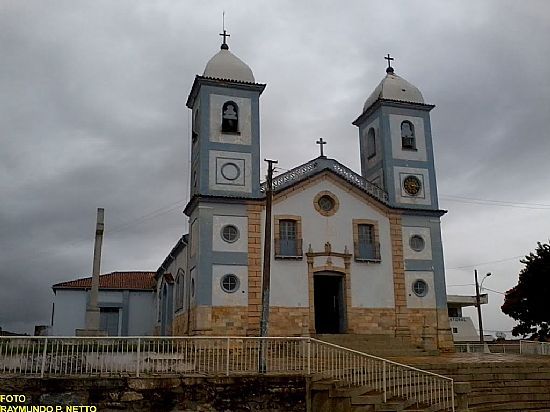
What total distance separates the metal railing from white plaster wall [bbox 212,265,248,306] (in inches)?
449

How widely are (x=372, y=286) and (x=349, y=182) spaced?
14.5 feet

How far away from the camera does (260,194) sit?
2369 cm

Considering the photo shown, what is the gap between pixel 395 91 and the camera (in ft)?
89.4

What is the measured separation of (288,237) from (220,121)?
550 cm

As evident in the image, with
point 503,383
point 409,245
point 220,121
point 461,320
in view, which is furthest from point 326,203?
point 461,320

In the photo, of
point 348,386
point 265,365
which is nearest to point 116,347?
point 265,365

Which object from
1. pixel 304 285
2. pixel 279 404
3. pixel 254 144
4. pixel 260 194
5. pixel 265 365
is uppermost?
pixel 254 144

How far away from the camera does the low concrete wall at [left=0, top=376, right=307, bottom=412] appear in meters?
12.0

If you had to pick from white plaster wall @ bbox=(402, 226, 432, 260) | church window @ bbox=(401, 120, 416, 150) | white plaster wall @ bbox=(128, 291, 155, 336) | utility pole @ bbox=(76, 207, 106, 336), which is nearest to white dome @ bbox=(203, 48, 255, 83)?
church window @ bbox=(401, 120, 416, 150)

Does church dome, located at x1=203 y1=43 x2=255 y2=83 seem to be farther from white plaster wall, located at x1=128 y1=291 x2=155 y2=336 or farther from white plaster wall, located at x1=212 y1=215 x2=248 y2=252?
white plaster wall, located at x1=128 y1=291 x2=155 y2=336

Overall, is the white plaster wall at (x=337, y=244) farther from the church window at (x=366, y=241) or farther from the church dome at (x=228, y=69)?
the church dome at (x=228, y=69)

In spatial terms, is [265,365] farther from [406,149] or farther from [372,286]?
[406,149]

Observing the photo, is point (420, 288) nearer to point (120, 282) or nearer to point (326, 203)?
point (326, 203)

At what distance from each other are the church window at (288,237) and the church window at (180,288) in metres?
4.86
